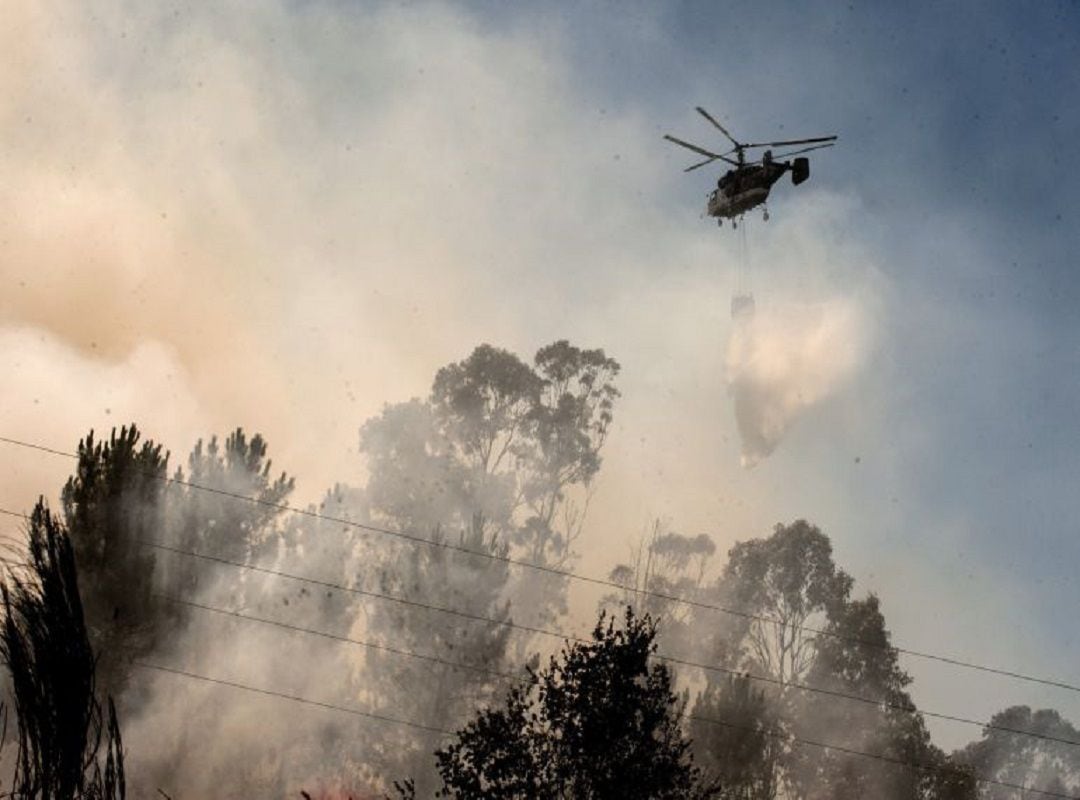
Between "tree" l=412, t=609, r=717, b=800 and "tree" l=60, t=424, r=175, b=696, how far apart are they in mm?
19947

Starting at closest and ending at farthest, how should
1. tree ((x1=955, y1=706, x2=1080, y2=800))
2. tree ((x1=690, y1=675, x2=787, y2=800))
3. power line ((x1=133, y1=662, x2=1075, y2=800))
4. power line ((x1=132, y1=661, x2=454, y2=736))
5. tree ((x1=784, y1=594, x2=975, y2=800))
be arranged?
power line ((x1=133, y1=662, x2=1075, y2=800))
power line ((x1=132, y1=661, x2=454, y2=736))
tree ((x1=690, y1=675, x2=787, y2=800))
tree ((x1=784, y1=594, x2=975, y2=800))
tree ((x1=955, y1=706, x2=1080, y2=800))

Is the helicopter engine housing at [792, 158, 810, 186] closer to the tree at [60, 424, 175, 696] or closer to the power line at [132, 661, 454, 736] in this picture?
the tree at [60, 424, 175, 696]

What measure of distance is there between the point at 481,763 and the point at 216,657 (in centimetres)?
3008

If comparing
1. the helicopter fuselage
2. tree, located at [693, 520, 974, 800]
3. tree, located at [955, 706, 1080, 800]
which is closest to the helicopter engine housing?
the helicopter fuselage

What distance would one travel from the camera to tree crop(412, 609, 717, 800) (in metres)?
15.8

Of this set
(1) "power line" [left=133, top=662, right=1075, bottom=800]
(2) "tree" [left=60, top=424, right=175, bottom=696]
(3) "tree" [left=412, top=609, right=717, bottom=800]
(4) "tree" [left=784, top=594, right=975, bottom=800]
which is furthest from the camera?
(4) "tree" [left=784, top=594, right=975, bottom=800]

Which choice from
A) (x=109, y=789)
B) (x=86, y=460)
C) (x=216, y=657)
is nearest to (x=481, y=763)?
(x=109, y=789)

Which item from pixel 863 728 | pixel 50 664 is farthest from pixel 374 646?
pixel 50 664

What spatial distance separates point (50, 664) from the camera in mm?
4586

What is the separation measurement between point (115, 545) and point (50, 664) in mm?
30524

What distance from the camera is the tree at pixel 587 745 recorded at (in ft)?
51.7

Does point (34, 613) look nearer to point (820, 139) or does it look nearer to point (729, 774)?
point (820, 139)

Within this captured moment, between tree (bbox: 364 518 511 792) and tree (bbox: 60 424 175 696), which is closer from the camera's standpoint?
tree (bbox: 60 424 175 696)

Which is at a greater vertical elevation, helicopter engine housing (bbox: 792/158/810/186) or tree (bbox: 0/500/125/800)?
helicopter engine housing (bbox: 792/158/810/186)
